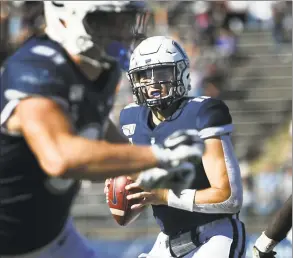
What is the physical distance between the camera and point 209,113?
Result: 134 inches

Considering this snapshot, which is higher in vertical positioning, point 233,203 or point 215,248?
point 233,203

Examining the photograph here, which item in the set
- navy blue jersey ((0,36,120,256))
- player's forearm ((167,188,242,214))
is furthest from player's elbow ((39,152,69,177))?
player's forearm ((167,188,242,214))

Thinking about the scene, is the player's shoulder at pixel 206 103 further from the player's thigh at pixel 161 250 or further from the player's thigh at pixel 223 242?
the player's thigh at pixel 161 250

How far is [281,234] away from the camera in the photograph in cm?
413

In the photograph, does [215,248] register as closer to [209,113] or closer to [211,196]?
→ [211,196]

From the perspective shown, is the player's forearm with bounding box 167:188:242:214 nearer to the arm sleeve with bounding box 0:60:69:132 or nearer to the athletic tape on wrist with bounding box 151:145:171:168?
the athletic tape on wrist with bounding box 151:145:171:168

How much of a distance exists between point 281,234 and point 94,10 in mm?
1933

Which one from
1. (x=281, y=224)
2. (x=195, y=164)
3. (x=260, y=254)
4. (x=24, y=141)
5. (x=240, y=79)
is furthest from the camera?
(x=240, y=79)

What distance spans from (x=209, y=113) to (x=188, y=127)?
0.12 metres

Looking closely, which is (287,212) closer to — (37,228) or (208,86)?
(37,228)

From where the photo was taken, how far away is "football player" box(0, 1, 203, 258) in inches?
90.1

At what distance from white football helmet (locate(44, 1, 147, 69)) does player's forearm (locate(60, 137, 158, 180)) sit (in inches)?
19.5

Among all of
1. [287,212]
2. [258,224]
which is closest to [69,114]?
[287,212]

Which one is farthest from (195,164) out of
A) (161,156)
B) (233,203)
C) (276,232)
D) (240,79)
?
(240,79)
